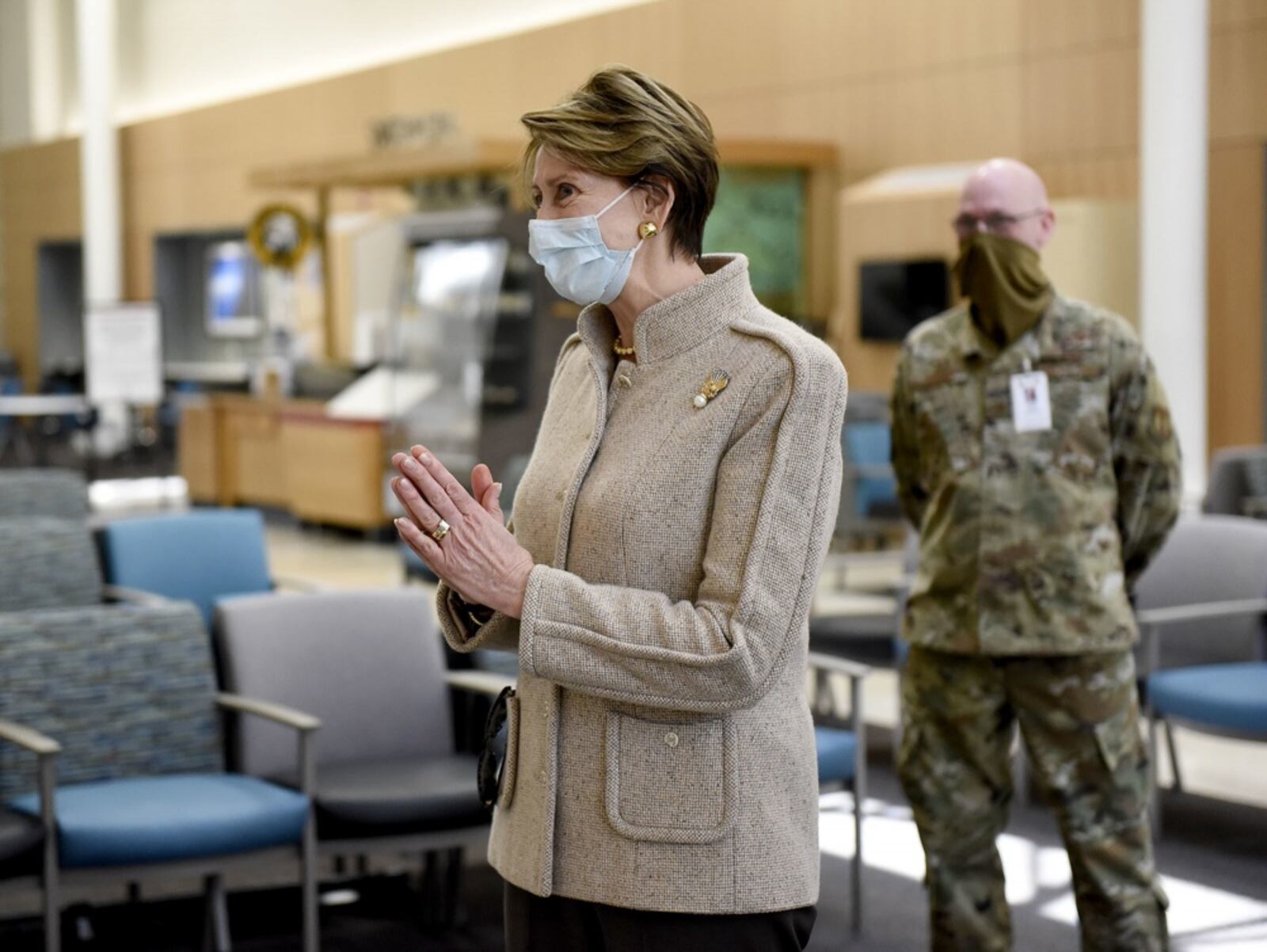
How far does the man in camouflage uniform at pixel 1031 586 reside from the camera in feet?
10.6

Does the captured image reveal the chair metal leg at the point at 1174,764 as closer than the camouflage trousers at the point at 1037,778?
No

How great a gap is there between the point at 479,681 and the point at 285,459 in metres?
10.0

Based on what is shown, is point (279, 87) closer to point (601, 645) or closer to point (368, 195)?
point (368, 195)

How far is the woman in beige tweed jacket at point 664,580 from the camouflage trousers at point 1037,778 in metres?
1.53

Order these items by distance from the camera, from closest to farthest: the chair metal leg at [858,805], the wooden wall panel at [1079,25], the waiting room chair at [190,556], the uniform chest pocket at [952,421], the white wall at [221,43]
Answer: the uniform chest pocket at [952,421], the chair metal leg at [858,805], the waiting room chair at [190,556], the wooden wall panel at [1079,25], the white wall at [221,43]

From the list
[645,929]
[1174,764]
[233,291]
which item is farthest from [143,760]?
[233,291]

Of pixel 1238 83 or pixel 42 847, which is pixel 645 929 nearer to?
pixel 42 847

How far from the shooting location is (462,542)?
175 centimetres

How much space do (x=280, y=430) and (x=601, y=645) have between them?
12955 mm

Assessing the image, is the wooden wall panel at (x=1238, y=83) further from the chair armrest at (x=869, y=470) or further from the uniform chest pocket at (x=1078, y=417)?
the uniform chest pocket at (x=1078, y=417)

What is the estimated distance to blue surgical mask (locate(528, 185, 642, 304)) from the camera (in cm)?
181

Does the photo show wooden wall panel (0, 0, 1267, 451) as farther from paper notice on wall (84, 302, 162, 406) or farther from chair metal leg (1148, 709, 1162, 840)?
chair metal leg (1148, 709, 1162, 840)

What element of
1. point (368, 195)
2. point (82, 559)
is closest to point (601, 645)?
point (82, 559)

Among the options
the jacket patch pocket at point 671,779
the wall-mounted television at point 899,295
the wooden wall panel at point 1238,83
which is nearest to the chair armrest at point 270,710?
the jacket patch pocket at point 671,779
